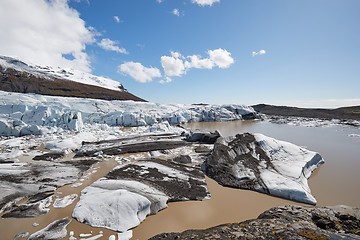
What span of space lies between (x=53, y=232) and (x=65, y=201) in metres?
1.68

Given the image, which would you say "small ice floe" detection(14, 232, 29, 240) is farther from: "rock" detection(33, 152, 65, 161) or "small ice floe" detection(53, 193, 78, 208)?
"rock" detection(33, 152, 65, 161)

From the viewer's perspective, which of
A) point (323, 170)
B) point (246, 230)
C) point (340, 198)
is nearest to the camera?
point (246, 230)

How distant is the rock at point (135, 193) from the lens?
5660mm

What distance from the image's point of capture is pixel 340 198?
752 centimetres

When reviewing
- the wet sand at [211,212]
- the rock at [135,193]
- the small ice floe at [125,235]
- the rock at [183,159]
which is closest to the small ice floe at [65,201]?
the rock at [135,193]

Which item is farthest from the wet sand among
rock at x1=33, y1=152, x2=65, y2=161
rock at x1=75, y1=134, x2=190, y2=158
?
rock at x1=33, y1=152, x2=65, y2=161

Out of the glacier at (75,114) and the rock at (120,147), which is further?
the glacier at (75,114)

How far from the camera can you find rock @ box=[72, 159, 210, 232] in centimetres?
566

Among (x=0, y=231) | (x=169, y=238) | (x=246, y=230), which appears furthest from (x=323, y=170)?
(x=0, y=231)

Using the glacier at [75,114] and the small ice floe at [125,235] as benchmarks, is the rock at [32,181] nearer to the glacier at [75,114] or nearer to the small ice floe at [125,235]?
the small ice floe at [125,235]

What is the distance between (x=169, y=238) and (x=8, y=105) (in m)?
26.8

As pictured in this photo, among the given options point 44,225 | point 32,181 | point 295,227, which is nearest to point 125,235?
point 44,225

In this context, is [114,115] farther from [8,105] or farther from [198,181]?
[198,181]

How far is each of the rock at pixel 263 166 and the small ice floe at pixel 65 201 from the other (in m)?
5.19
